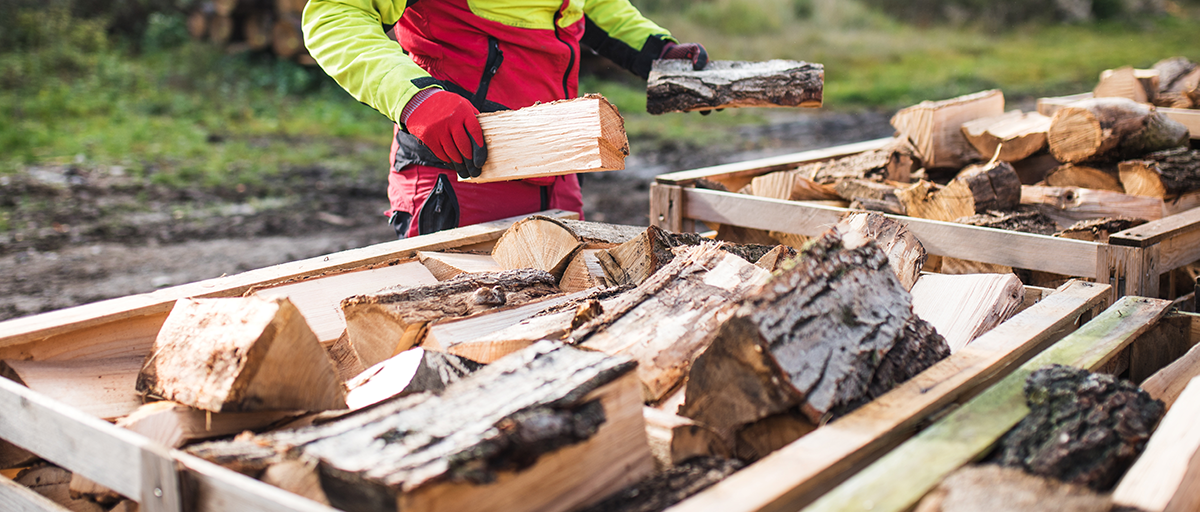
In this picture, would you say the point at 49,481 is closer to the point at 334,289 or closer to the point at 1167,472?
the point at 334,289

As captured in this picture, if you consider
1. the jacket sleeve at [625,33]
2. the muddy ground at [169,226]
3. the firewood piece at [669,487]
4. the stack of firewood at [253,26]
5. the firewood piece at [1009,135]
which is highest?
the stack of firewood at [253,26]

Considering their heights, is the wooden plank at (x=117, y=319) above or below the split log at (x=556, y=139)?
below

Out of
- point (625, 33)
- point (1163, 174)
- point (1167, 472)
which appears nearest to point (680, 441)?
point (1167, 472)

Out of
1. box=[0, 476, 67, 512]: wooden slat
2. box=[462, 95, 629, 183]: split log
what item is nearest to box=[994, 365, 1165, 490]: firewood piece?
box=[462, 95, 629, 183]: split log

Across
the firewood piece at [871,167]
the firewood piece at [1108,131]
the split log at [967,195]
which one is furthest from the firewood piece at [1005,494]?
the firewood piece at [1108,131]

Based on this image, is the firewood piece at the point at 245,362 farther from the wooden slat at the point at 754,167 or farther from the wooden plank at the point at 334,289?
the wooden slat at the point at 754,167

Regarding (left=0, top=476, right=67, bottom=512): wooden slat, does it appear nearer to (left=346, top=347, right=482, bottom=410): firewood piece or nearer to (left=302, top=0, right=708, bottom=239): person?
(left=346, top=347, right=482, bottom=410): firewood piece

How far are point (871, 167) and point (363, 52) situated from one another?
1965mm

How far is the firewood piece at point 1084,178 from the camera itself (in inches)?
118

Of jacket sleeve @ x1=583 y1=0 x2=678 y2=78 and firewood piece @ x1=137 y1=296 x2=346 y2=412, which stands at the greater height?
jacket sleeve @ x1=583 y1=0 x2=678 y2=78

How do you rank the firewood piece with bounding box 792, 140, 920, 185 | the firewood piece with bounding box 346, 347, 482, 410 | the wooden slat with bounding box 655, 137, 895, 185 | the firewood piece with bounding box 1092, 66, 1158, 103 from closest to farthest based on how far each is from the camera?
1. the firewood piece with bounding box 346, 347, 482, 410
2. the wooden slat with bounding box 655, 137, 895, 185
3. the firewood piece with bounding box 792, 140, 920, 185
4. the firewood piece with bounding box 1092, 66, 1158, 103

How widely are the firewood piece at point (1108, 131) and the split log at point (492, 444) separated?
2489 millimetres

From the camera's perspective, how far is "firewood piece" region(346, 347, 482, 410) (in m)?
1.50

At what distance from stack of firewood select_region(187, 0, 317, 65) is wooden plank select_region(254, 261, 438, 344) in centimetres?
899
